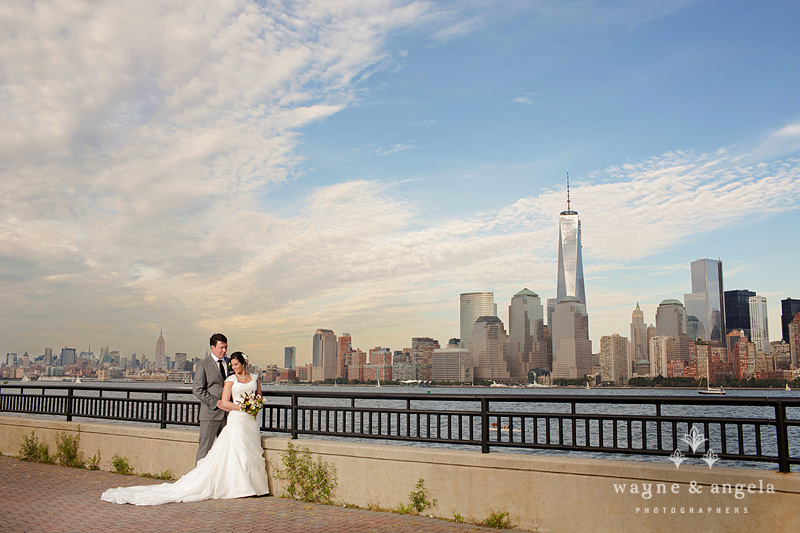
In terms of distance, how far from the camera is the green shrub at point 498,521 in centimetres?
752

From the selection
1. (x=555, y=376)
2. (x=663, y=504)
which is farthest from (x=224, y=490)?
(x=555, y=376)

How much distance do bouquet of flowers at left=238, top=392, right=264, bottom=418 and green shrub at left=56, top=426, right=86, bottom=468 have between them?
5258 millimetres

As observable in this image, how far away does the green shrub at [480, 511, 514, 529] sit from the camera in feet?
24.7

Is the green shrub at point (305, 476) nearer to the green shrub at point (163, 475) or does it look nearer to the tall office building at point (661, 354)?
the green shrub at point (163, 475)

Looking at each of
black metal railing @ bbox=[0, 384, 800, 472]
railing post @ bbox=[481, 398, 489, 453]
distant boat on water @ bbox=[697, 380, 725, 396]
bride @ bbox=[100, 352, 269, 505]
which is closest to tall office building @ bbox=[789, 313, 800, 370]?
distant boat on water @ bbox=[697, 380, 725, 396]

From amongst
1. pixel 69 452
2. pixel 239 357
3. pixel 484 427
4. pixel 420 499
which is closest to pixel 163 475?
pixel 69 452

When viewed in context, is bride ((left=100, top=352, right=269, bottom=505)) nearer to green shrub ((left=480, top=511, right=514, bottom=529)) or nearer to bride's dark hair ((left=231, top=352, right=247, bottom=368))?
bride's dark hair ((left=231, top=352, right=247, bottom=368))

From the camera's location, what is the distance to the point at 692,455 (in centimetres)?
716

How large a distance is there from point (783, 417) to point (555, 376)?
188275 mm

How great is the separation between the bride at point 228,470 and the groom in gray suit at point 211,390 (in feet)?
1.09

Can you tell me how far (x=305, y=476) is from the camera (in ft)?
30.7

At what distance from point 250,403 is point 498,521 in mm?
4037

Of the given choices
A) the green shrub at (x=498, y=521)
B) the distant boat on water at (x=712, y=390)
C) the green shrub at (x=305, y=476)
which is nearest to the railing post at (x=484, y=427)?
the green shrub at (x=498, y=521)

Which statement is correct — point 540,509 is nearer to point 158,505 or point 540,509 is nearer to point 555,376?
point 158,505
